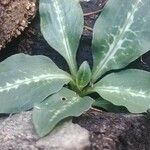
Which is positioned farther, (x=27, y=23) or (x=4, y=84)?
(x=27, y=23)

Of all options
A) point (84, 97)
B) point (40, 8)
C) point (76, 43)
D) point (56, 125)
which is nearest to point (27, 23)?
point (40, 8)

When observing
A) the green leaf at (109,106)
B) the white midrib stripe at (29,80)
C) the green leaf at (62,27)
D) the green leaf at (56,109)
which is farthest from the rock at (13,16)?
the green leaf at (109,106)

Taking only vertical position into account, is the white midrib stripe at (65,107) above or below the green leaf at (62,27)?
below

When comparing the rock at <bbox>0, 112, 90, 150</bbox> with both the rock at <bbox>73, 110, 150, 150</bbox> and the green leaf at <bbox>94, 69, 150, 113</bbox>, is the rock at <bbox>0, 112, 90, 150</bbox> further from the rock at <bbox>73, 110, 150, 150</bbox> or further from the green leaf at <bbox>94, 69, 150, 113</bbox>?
the green leaf at <bbox>94, 69, 150, 113</bbox>

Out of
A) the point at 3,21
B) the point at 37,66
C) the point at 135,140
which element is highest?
the point at 3,21

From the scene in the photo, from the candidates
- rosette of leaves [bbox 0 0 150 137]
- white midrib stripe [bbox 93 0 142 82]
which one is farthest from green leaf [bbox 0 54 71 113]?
white midrib stripe [bbox 93 0 142 82]

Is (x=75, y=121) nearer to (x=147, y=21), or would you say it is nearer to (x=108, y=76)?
(x=108, y=76)

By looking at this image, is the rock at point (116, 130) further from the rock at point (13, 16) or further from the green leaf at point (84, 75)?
the rock at point (13, 16)
